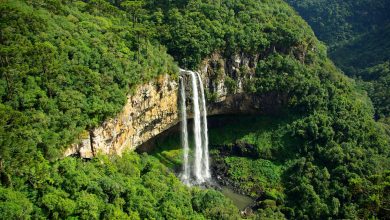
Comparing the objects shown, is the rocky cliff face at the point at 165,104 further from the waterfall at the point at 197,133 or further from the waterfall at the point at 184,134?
the waterfall at the point at 197,133

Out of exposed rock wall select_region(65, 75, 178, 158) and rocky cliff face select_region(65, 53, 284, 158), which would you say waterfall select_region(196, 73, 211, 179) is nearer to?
rocky cliff face select_region(65, 53, 284, 158)

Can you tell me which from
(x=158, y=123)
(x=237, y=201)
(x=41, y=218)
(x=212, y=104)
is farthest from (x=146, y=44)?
(x=41, y=218)

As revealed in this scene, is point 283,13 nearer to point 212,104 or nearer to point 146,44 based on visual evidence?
point 212,104

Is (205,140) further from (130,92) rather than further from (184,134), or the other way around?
(130,92)

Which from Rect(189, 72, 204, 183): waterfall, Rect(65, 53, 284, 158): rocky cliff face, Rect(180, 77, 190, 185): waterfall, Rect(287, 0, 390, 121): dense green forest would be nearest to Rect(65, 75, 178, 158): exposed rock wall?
Rect(65, 53, 284, 158): rocky cliff face

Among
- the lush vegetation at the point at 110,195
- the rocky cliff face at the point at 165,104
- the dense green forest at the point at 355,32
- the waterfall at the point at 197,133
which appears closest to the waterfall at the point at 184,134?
the rocky cliff face at the point at 165,104

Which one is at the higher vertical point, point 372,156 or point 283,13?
point 283,13
